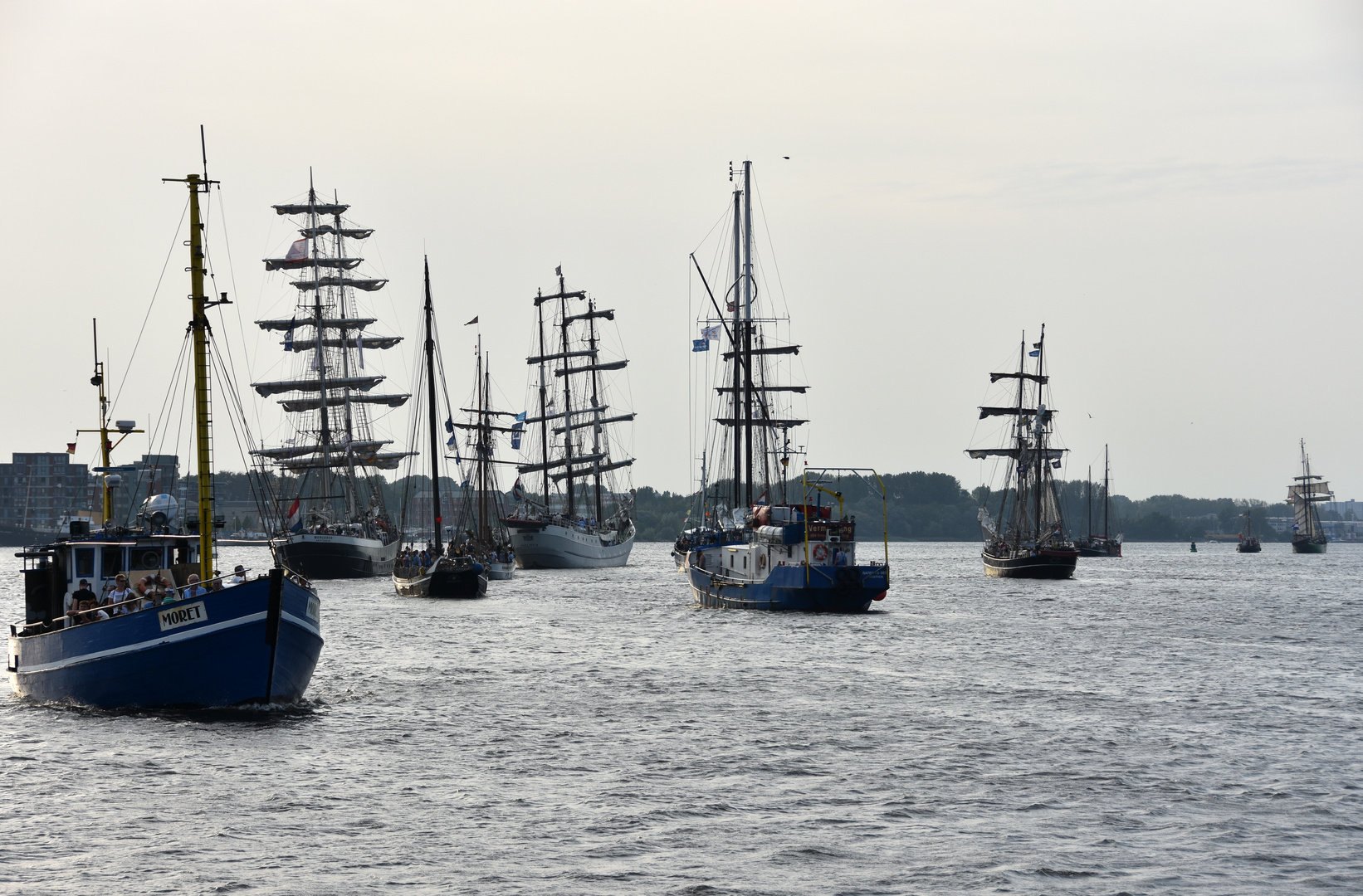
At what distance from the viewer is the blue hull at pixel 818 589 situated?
6525 centimetres

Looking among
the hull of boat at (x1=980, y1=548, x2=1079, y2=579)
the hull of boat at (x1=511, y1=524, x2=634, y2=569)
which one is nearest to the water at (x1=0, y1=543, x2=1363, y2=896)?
the hull of boat at (x1=980, y1=548, x2=1079, y2=579)

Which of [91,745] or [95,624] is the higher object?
[95,624]

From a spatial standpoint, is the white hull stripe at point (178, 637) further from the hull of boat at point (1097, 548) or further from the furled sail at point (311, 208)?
the hull of boat at point (1097, 548)

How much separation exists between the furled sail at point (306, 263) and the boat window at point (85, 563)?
106682 millimetres

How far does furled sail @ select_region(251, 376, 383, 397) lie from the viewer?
136500mm

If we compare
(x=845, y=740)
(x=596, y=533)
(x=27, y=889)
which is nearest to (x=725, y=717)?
(x=845, y=740)

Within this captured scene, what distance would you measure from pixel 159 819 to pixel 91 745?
6.99 metres

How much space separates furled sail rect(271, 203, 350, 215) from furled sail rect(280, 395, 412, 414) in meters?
19.4

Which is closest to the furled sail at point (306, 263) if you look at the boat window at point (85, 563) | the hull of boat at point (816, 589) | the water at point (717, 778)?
the hull of boat at point (816, 589)

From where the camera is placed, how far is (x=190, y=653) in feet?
98.7

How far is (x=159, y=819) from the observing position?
72.6 feet

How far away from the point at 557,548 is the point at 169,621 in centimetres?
10528

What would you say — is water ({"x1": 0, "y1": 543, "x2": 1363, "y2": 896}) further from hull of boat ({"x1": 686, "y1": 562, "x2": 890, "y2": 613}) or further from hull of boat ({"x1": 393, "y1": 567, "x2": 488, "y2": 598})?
hull of boat ({"x1": 393, "y1": 567, "x2": 488, "y2": 598})

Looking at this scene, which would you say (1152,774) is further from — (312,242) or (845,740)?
(312,242)
